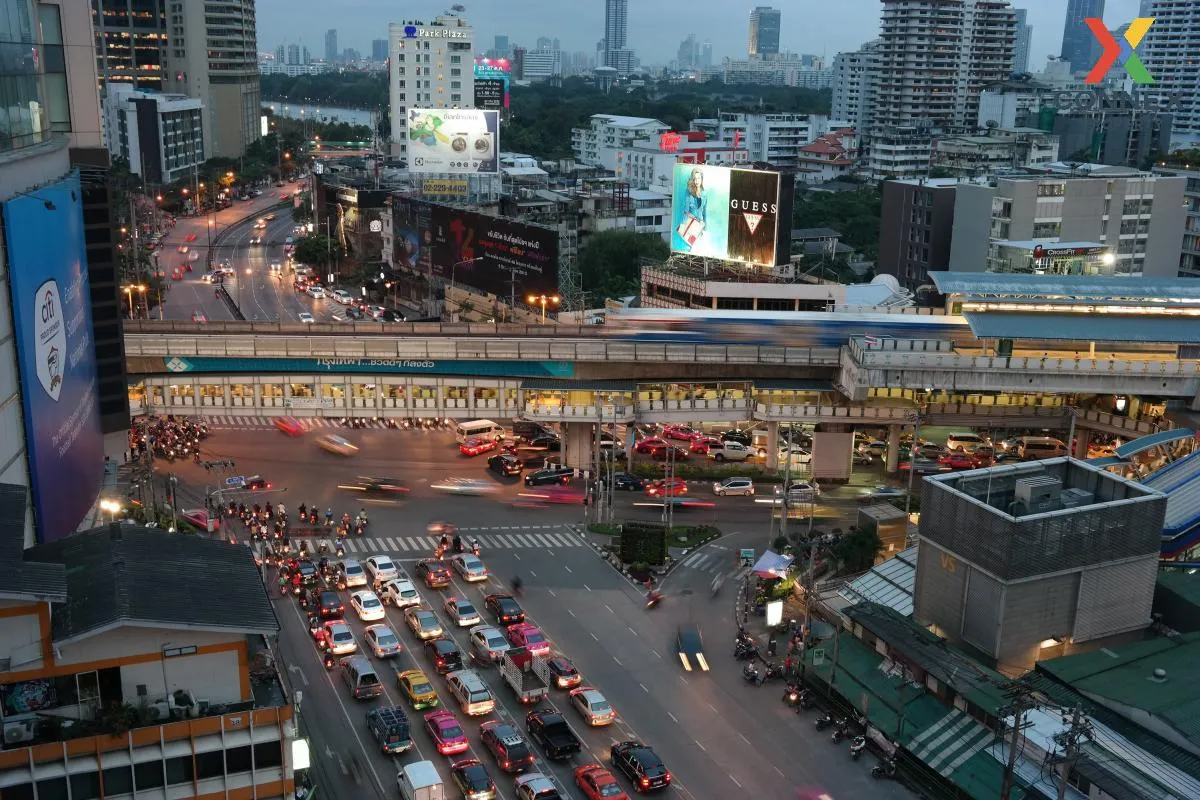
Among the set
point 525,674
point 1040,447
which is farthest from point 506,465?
point 1040,447

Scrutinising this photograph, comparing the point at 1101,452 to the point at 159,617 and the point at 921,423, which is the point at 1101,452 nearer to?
the point at 921,423

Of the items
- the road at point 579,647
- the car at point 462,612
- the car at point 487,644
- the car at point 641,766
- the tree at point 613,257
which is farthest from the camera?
the tree at point 613,257

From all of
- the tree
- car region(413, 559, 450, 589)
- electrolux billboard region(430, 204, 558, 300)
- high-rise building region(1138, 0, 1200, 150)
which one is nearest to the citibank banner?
car region(413, 559, 450, 589)

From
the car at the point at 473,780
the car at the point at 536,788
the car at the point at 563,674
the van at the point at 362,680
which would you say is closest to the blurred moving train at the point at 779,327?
the car at the point at 563,674

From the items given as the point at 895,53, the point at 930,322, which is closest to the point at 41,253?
the point at 930,322

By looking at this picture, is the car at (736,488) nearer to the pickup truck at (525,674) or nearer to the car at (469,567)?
the car at (469,567)

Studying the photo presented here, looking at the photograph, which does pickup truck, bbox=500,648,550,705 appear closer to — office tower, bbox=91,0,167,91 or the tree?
the tree

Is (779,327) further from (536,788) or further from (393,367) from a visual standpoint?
(536,788)
